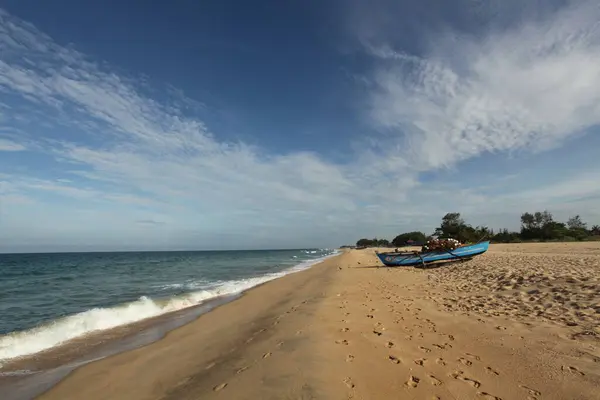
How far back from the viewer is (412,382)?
15.2 feet

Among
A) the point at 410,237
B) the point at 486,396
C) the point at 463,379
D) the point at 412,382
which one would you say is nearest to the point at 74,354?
the point at 412,382

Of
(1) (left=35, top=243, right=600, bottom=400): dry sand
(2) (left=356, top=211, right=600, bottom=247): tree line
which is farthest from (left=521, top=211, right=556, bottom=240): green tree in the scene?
(1) (left=35, top=243, right=600, bottom=400): dry sand

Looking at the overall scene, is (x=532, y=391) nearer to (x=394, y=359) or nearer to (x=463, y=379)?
(x=463, y=379)

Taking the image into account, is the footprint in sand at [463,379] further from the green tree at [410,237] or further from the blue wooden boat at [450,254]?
the green tree at [410,237]

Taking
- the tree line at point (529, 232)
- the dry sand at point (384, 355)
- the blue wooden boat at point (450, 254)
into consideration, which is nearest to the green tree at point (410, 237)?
the tree line at point (529, 232)

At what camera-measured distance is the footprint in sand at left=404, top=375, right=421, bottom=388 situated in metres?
4.55

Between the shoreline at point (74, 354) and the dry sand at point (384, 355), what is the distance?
495 mm

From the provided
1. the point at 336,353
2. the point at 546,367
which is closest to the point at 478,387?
the point at 546,367

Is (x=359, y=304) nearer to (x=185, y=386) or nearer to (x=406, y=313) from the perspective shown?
(x=406, y=313)

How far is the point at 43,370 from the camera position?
6.96 m

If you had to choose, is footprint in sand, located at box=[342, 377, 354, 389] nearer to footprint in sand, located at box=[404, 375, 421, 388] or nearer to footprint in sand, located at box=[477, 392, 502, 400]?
footprint in sand, located at box=[404, 375, 421, 388]

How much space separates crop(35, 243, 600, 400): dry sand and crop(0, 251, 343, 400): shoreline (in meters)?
0.49

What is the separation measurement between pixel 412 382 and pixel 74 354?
27.5 ft

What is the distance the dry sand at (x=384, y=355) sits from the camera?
4.53 metres
